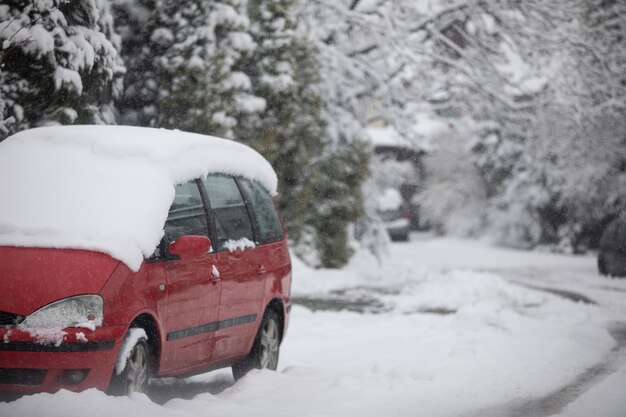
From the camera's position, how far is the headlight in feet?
18.6

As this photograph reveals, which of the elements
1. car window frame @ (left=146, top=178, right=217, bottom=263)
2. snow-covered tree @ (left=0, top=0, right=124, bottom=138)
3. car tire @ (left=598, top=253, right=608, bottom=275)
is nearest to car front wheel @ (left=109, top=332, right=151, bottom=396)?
car window frame @ (left=146, top=178, right=217, bottom=263)

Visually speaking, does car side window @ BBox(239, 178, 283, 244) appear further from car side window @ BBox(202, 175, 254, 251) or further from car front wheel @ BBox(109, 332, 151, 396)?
car front wheel @ BBox(109, 332, 151, 396)

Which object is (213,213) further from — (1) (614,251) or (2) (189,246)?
(1) (614,251)

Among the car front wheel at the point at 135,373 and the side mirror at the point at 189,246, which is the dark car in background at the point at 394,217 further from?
the car front wheel at the point at 135,373

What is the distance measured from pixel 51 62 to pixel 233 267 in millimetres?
2982

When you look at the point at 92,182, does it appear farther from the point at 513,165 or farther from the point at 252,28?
the point at 513,165

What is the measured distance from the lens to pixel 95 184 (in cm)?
661

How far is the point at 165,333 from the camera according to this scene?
653cm

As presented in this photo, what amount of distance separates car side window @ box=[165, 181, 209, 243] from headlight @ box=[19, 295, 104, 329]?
929mm

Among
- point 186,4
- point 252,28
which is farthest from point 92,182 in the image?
point 252,28

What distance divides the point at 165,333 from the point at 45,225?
1.05 meters

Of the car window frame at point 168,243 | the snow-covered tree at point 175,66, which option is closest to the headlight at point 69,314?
the car window frame at point 168,243

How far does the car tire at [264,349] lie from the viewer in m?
8.21

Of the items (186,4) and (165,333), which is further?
(186,4)
